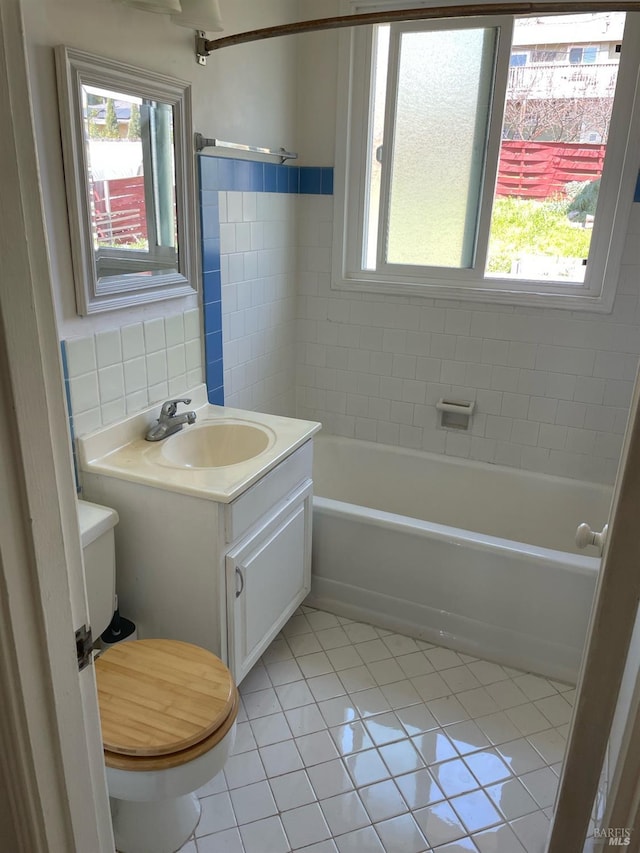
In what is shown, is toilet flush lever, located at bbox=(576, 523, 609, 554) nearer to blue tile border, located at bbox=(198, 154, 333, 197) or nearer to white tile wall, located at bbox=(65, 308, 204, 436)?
white tile wall, located at bbox=(65, 308, 204, 436)

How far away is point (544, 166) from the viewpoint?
2.56 m

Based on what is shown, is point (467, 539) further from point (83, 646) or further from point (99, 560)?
point (83, 646)

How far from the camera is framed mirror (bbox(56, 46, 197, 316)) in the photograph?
1645mm

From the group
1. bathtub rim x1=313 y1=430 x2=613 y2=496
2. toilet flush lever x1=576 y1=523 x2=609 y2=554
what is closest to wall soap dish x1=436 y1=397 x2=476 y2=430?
bathtub rim x1=313 y1=430 x2=613 y2=496

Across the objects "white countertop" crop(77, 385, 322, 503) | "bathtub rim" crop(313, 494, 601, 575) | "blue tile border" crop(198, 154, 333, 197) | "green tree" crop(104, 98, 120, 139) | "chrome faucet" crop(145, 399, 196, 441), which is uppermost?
"green tree" crop(104, 98, 120, 139)

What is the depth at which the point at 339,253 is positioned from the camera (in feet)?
9.57

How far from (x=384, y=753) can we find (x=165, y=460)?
43.7 inches

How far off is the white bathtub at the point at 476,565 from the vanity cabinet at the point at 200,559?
0.48 metres

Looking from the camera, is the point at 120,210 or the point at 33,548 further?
the point at 120,210

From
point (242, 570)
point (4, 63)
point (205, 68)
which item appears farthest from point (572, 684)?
point (205, 68)

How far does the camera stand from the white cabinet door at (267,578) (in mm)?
1845

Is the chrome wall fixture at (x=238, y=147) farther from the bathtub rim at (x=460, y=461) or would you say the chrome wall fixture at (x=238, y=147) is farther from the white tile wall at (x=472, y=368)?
the bathtub rim at (x=460, y=461)

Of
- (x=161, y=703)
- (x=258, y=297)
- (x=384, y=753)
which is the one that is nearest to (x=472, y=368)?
(x=258, y=297)

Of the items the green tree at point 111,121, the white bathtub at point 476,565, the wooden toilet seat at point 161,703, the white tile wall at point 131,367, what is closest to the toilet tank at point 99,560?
the wooden toilet seat at point 161,703
